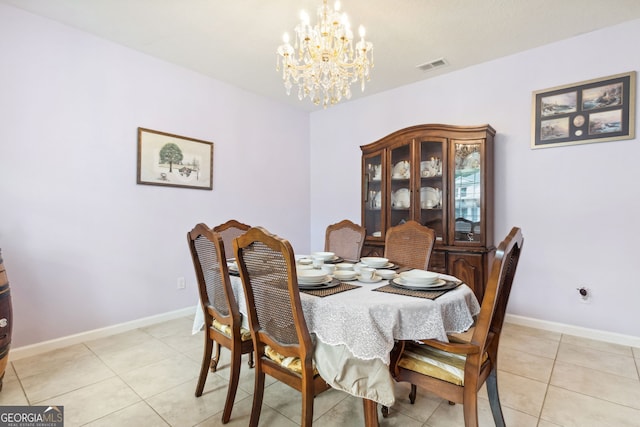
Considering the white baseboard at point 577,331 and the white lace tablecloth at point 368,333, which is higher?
the white lace tablecloth at point 368,333

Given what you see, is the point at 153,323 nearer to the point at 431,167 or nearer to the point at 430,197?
the point at 430,197

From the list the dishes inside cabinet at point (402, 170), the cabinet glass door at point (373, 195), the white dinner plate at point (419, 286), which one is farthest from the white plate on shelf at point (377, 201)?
the white dinner plate at point (419, 286)

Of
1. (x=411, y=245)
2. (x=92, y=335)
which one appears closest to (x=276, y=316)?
(x=411, y=245)

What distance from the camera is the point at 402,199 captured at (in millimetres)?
3352

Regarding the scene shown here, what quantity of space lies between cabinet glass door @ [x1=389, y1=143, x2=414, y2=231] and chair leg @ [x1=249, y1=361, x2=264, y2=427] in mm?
2258

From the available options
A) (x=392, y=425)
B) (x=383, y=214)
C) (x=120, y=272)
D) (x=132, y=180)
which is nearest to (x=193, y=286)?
(x=120, y=272)

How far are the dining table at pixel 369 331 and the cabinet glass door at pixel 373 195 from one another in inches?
84.8

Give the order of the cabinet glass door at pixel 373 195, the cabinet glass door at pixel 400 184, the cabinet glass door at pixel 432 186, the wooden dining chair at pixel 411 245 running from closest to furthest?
the wooden dining chair at pixel 411 245, the cabinet glass door at pixel 432 186, the cabinet glass door at pixel 400 184, the cabinet glass door at pixel 373 195

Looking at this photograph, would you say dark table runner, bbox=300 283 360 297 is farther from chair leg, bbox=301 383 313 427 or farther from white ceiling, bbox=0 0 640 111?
white ceiling, bbox=0 0 640 111

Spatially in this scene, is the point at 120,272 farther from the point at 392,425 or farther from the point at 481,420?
the point at 481,420

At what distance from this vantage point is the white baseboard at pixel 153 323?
7.82 feet

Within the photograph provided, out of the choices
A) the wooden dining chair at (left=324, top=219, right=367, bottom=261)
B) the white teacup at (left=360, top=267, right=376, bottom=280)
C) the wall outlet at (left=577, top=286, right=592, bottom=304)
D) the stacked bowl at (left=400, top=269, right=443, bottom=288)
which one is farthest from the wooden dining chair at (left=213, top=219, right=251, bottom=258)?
the wall outlet at (left=577, top=286, right=592, bottom=304)

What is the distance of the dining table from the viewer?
1248 mm

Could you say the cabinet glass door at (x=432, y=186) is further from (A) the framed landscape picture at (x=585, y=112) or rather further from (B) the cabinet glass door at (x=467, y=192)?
(A) the framed landscape picture at (x=585, y=112)
